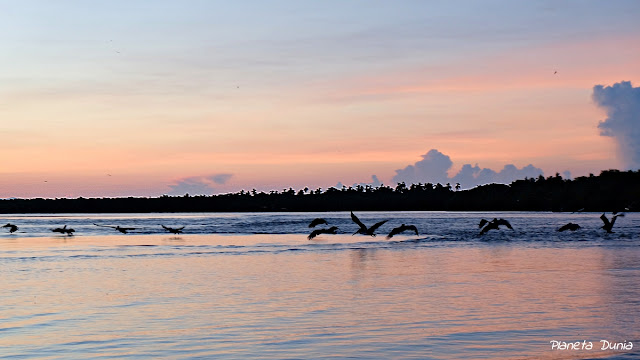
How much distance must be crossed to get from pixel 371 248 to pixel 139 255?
1091 centimetres

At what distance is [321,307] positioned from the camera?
17422mm

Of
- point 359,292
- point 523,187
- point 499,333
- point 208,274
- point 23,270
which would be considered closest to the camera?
point 499,333

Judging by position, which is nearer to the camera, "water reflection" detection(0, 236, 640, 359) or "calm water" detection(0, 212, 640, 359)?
"calm water" detection(0, 212, 640, 359)

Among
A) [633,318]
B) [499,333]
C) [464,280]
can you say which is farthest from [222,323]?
[464,280]

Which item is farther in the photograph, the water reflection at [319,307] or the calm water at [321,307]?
the water reflection at [319,307]

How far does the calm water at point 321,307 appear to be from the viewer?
1314 cm

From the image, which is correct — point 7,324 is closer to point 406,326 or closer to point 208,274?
point 406,326

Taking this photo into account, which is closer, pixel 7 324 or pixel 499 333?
pixel 499 333

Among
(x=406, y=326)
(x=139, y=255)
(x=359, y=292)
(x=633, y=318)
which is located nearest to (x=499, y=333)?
(x=406, y=326)

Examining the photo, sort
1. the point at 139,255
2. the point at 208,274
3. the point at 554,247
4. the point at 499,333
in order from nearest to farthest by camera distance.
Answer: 1. the point at 499,333
2. the point at 208,274
3. the point at 139,255
4. the point at 554,247

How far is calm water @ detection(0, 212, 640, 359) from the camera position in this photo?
13.1 meters

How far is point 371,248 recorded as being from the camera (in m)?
Answer: 39.3

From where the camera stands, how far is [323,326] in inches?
591

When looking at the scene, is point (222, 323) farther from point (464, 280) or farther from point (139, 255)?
point (139, 255)
